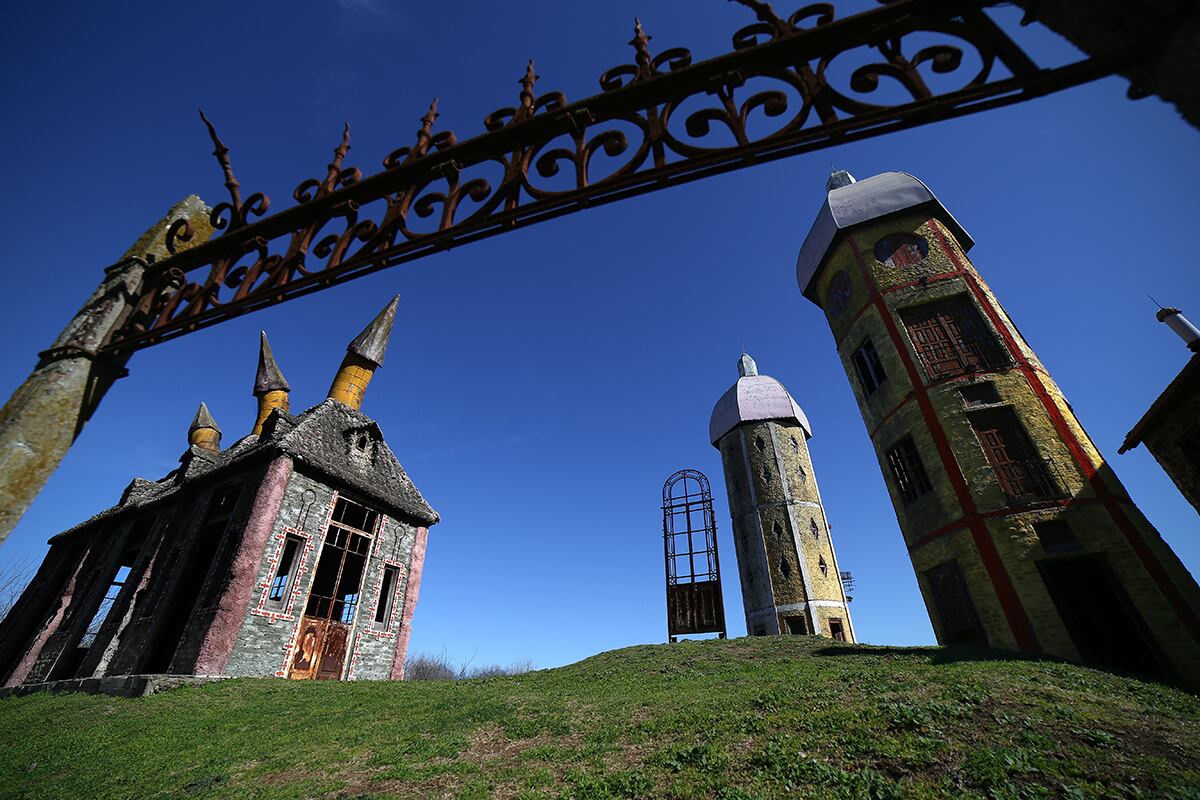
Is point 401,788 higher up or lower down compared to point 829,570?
lower down

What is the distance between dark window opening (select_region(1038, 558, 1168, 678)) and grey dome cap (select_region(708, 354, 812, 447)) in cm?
1636

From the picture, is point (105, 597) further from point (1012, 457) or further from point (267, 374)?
point (1012, 457)

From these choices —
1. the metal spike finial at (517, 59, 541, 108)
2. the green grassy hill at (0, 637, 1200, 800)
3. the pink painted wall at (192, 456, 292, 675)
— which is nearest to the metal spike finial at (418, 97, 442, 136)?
the metal spike finial at (517, 59, 541, 108)

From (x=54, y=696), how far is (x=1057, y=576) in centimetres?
2651

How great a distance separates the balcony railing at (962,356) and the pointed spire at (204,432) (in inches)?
1332

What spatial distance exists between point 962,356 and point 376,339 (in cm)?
2430

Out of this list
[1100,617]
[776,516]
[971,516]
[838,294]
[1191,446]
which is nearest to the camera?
[1100,617]

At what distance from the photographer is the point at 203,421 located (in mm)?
27969

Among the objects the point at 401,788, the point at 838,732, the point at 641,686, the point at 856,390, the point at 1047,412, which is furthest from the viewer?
the point at 856,390

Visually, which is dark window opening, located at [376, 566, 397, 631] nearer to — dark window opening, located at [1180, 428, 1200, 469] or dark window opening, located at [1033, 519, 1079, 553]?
dark window opening, located at [1033, 519, 1079, 553]

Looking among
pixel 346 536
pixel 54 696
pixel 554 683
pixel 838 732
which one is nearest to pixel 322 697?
pixel 554 683

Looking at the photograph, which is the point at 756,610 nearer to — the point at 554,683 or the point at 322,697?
the point at 554,683

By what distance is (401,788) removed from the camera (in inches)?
230

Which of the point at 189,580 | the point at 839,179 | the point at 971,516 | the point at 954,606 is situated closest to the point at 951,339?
the point at 971,516
